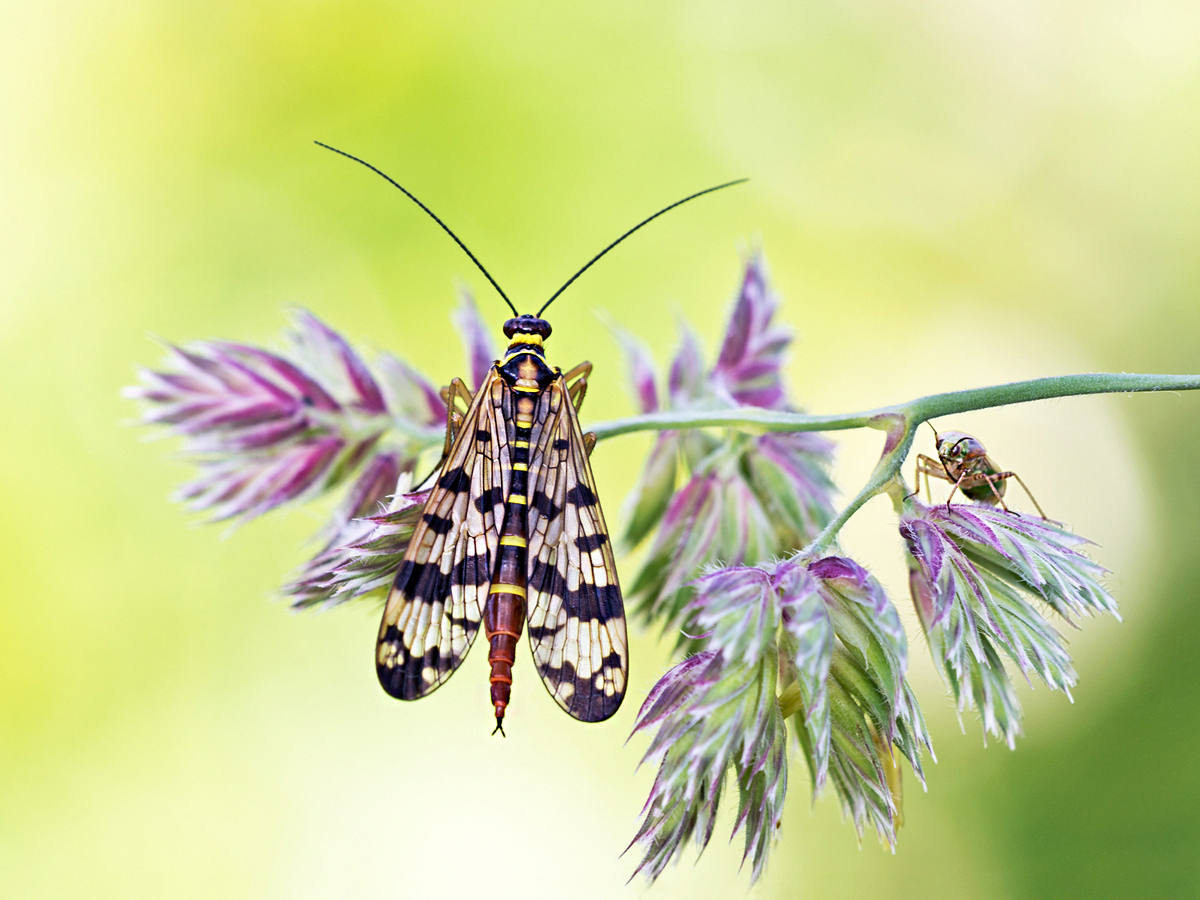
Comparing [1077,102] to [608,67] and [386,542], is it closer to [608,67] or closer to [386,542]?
[608,67]

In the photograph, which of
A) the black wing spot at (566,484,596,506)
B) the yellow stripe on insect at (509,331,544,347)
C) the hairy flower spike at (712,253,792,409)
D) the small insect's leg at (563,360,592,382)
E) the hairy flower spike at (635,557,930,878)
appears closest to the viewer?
the hairy flower spike at (635,557,930,878)

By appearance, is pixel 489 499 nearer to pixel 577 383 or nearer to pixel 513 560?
pixel 513 560

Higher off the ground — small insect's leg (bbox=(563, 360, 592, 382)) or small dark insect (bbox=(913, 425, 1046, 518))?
small insect's leg (bbox=(563, 360, 592, 382))

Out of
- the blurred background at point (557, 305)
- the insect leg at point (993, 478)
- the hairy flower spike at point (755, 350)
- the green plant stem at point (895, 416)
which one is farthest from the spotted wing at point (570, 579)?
the blurred background at point (557, 305)

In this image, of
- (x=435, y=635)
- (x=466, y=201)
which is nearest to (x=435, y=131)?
(x=466, y=201)

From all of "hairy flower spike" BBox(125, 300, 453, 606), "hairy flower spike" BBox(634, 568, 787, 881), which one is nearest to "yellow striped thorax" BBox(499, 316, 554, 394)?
"hairy flower spike" BBox(125, 300, 453, 606)

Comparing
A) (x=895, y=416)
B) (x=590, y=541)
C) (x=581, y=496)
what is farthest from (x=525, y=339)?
(x=895, y=416)

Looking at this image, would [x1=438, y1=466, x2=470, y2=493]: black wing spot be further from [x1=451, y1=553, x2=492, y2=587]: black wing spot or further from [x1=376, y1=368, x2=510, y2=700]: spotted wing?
[x1=451, y1=553, x2=492, y2=587]: black wing spot
